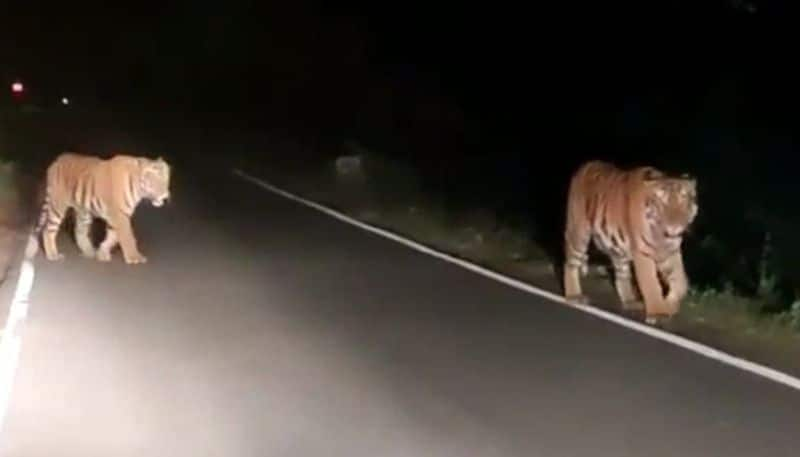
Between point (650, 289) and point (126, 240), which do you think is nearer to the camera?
point (650, 289)

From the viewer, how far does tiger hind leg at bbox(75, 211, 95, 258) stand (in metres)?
20.7

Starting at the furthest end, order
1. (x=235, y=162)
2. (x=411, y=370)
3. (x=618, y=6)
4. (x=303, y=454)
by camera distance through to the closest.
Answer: (x=235, y=162)
(x=618, y=6)
(x=411, y=370)
(x=303, y=454)

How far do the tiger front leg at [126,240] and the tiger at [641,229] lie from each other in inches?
229

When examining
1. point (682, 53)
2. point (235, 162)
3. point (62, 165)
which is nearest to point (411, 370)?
point (62, 165)

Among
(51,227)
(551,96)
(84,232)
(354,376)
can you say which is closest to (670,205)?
(354,376)

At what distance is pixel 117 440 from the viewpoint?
982cm

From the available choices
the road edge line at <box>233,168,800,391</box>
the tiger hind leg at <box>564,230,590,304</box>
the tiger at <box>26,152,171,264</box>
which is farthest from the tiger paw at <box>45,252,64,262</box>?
the tiger hind leg at <box>564,230,590,304</box>

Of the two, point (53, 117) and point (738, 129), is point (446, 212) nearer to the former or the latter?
point (738, 129)

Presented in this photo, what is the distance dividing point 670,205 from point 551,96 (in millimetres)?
15020

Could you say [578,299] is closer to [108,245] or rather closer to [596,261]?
[596,261]

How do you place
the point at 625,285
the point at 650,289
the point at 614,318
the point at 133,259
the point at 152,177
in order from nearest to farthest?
the point at 614,318 < the point at 650,289 < the point at 625,285 < the point at 133,259 < the point at 152,177

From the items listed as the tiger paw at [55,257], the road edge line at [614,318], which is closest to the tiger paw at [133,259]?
the tiger paw at [55,257]

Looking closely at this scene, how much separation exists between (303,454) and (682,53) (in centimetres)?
1503

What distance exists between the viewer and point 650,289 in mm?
14922
